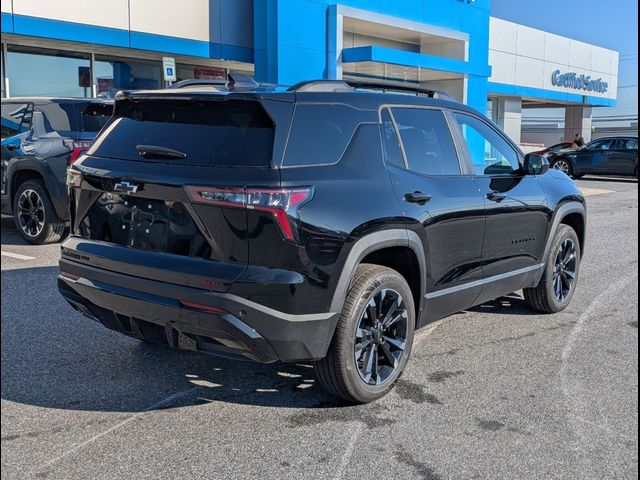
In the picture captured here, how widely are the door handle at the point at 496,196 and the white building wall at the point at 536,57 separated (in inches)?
990

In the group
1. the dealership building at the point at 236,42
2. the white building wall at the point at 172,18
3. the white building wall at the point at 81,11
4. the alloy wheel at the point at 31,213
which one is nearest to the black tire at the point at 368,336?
the alloy wheel at the point at 31,213

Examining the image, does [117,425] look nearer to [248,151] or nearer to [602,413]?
[248,151]

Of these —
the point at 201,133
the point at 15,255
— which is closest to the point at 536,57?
the point at 15,255

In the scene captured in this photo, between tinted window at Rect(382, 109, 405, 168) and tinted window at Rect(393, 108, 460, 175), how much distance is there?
7cm

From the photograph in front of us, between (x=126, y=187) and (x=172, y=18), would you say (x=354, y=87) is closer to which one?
(x=126, y=187)

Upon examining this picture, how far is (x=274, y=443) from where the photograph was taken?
354cm

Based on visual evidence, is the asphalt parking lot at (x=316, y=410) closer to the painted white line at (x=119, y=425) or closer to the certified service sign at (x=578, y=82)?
the painted white line at (x=119, y=425)

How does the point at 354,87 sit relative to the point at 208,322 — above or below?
above

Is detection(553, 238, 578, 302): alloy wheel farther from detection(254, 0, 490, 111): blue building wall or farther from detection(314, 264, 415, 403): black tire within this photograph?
detection(254, 0, 490, 111): blue building wall

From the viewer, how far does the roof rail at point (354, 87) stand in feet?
13.1

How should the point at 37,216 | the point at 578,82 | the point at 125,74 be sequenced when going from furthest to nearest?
the point at 578,82 → the point at 125,74 → the point at 37,216

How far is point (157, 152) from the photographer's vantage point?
12.4 feet

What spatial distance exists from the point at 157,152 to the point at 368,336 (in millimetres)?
1621

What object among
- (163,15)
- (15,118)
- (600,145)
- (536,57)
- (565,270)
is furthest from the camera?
(536,57)
